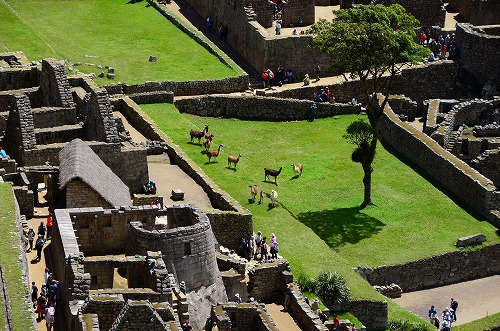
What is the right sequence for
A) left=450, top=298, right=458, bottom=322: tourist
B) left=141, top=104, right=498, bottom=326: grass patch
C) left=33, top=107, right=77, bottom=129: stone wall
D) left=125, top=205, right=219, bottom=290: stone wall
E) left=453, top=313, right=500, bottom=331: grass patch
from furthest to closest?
left=141, top=104, right=498, bottom=326: grass patch, left=33, top=107, right=77, bottom=129: stone wall, left=450, top=298, right=458, bottom=322: tourist, left=453, top=313, right=500, bottom=331: grass patch, left=125, top=205, right=219, bottom=290: stone wall

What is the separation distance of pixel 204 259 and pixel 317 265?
414 inches

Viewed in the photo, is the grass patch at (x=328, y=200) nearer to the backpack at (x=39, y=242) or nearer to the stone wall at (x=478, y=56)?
the stone wall at (x=478, y=56)

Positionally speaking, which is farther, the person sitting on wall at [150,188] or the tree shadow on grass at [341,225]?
the tree shadow on grass at [341,225]

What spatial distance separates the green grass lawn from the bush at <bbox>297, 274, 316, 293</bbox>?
82.0 feet

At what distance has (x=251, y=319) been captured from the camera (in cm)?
6294

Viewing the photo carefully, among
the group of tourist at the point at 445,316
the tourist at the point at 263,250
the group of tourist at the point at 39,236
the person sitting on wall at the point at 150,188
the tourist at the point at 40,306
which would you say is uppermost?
the tourist at the point at 40,306

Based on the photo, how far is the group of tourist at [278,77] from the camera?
9662 centimetres

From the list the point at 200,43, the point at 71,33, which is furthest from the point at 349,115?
the point at 71,33

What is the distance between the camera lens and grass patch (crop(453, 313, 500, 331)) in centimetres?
7400

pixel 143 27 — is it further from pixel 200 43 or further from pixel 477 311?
pixel 477 311

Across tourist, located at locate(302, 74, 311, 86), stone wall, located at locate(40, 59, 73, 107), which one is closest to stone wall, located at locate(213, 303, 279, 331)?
stone wall, located at locate(40, 59, 73, 107)

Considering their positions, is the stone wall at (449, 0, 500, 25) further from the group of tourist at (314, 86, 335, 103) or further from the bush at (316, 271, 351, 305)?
the bush at (316, 271, 351, 305)

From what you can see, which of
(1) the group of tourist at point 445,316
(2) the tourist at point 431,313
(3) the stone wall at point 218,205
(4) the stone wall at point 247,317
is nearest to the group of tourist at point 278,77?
(3) the stone wall at point 218,205

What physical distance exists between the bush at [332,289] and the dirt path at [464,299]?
6.62m
